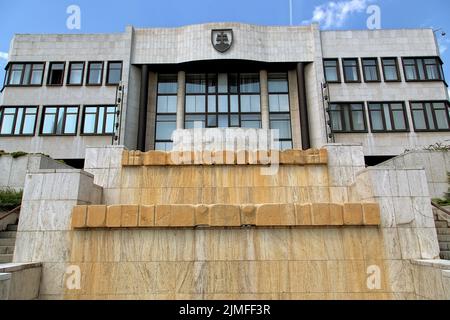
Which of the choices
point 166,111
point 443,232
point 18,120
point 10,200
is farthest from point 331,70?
point 18,120

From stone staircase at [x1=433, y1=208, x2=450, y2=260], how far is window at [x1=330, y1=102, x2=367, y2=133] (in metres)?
17.9

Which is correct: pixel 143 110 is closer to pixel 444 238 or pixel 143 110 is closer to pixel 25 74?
pixel 25 74

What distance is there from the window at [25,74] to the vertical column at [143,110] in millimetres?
9749

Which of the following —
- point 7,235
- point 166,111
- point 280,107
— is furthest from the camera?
point 280,107

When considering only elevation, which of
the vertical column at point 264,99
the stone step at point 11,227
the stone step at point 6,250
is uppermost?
the vertical column at point 264,99

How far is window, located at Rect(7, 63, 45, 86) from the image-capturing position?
91.9 feet

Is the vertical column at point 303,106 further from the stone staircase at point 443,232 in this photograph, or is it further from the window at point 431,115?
the stone staircase at point 443,232

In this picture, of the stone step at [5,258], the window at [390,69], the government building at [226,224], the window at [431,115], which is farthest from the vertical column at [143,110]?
the window at [431,115]

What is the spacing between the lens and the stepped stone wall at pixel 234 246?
20.3 feet

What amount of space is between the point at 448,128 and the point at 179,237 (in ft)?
96.6

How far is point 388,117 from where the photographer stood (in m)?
26.9

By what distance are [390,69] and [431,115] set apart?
5.79 m

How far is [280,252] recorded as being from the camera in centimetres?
642

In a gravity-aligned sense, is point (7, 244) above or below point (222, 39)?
below
